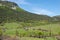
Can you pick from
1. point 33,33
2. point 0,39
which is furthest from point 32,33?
point 0,39

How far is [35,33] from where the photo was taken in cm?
7875

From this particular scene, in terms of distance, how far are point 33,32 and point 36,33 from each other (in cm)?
197

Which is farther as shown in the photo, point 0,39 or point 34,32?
point 34,32

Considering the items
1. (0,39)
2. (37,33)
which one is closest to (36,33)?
(37,33)

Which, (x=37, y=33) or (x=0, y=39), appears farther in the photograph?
(x=37, y=33)

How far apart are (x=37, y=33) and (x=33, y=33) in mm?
1848

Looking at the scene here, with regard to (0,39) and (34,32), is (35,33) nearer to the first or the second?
(34,32)

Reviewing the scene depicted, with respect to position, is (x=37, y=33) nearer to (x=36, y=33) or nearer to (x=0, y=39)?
(x=36, y=33)

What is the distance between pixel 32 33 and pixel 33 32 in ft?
4.45

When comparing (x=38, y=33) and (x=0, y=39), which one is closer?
(x=0, y=39)

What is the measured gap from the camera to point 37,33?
256 ft

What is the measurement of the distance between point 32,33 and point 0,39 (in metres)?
34.9

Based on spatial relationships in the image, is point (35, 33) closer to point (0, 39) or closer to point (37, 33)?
point (37, 33)

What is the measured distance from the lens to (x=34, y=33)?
79.4 meters
